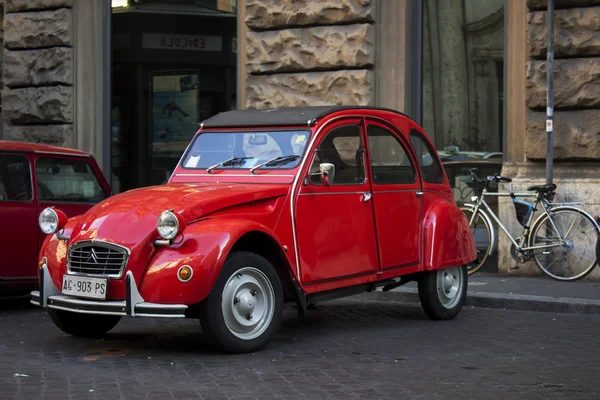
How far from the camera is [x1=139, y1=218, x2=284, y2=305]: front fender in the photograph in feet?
22.6

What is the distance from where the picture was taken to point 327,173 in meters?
7.86

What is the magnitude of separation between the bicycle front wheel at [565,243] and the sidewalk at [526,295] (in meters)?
0.15

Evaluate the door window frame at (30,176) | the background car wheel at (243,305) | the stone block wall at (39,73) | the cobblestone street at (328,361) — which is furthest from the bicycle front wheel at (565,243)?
the stone block wall at (39,73)

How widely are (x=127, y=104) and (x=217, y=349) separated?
8679mm

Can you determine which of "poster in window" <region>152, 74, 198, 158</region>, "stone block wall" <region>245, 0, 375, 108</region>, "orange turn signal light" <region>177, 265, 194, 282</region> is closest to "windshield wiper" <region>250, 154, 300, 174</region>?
"orange turn signal light" <region>177, 265, 194, 282</region>

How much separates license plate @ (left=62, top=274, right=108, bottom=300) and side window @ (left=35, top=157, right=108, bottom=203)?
2.65m

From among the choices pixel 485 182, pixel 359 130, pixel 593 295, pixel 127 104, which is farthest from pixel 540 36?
pixel 127 104

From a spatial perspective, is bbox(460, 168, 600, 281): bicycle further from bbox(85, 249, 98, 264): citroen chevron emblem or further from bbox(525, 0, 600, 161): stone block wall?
bbox(85, 249, 98, 264): citroen chevron emblem

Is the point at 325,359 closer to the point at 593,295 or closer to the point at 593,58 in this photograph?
the point at 593,295

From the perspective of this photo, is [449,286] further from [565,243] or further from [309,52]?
[309,52]

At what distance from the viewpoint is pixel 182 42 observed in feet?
48.8

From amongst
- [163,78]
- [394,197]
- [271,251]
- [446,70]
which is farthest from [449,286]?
[163,78]

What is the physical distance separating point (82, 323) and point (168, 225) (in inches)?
54.9

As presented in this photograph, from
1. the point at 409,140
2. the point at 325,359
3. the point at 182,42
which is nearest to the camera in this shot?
the point at 325,359
